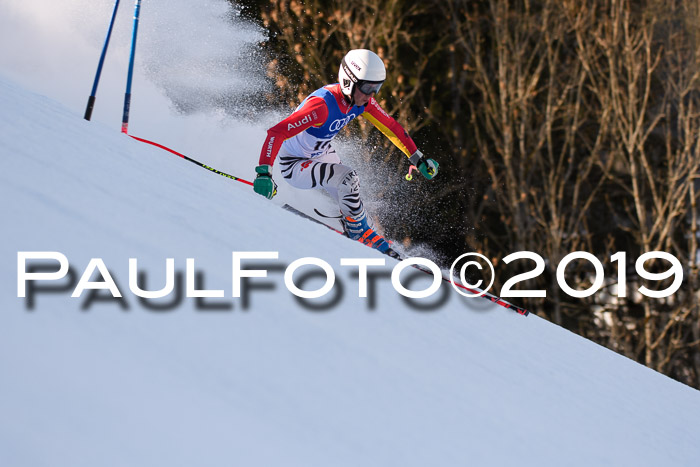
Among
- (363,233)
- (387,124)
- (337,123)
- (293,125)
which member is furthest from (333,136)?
(363,233)

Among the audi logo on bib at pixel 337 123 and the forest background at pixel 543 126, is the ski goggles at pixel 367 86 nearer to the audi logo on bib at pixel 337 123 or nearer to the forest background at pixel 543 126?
the audi logo on bib at pixel 337 123

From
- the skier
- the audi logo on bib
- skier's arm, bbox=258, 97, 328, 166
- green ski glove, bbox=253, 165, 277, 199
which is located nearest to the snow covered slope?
green ski glove, bbox=253, 165, 277, 199

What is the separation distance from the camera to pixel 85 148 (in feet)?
9.92

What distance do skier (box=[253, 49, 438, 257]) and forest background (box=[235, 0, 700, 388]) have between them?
16.7 ft

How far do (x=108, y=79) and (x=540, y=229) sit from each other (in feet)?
21.6

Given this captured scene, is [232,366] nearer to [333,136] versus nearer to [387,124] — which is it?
[333,136]

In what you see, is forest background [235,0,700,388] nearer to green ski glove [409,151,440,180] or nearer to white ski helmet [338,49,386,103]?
green ski glove [409,151,440,180]

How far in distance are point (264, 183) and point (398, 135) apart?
4.37 feet

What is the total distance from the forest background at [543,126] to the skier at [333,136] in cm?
509

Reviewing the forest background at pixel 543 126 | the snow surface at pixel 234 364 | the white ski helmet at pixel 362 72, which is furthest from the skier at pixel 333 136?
the forest background at pixel 543 126

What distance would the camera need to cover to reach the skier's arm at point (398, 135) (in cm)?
455

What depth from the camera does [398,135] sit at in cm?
468

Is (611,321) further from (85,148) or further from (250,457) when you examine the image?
(250,457)

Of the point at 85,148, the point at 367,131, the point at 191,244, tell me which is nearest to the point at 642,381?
the point at 191,244
